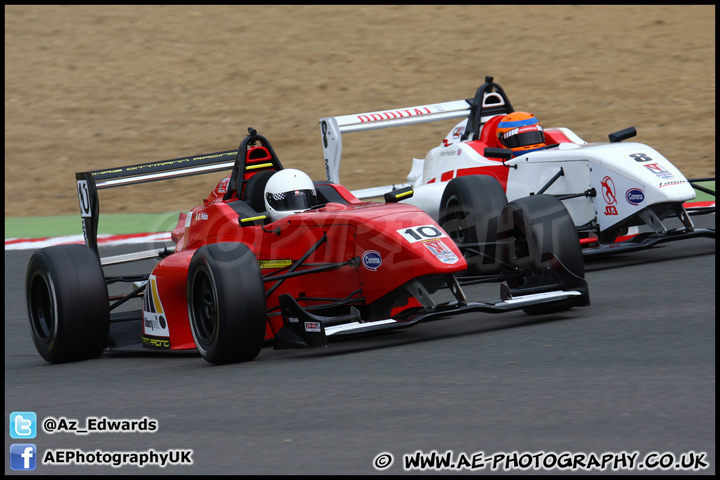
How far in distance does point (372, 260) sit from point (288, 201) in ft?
3.59

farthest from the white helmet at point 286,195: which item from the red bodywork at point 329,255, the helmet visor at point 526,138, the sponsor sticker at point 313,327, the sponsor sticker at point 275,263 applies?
the helmet visor at point 526,138

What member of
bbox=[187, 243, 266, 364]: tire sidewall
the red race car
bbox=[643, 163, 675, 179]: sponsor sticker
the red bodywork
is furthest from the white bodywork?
bbox=[187, 243, 266, 364]: tire sidewall

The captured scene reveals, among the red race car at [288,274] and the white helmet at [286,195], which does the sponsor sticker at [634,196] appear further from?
the white helmet at [286,195]

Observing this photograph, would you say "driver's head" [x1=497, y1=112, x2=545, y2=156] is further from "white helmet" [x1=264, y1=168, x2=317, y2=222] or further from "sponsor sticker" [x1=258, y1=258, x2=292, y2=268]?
"sponsor sticker" [x1=258, y1=258, x2=292, y2=268]

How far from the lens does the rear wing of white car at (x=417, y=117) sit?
1204 cm

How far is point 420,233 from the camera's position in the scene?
7.22 m

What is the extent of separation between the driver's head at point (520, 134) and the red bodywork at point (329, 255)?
10.5 ft

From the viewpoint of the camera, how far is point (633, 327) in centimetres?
720

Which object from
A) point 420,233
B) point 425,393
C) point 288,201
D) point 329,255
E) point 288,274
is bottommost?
point 425,393

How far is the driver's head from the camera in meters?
11.2

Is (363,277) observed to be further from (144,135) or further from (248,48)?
(248,48)

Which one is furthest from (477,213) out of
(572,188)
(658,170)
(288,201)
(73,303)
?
(73,303)

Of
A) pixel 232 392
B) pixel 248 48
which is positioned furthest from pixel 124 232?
pixel 248 48

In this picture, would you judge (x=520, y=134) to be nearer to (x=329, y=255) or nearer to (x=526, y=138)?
(x=526, y=138)
